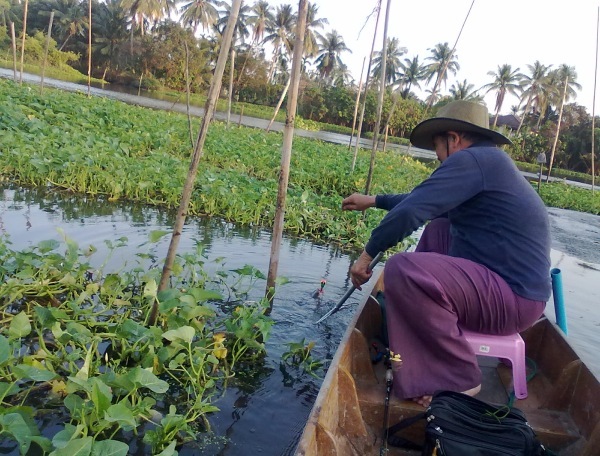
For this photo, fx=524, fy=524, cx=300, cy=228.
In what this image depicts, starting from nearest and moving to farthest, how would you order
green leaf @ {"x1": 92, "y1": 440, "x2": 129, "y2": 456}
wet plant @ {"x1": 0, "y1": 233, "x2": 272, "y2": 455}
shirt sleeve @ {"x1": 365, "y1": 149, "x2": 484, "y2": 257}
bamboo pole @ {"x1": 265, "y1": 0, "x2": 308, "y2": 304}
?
green leaf @ {"x1": 92, "y1": 440, "x2": 129, "y2": 456}
wet plant @ {"x1": 0, "y1": 233, "x2": 272, "y2": 455}
shirt sleeve @ {"x1": 365, "y1": 149, "x2": 484, "y2": 257}
bamboo pole @ {"x1": 265, "y1": 0, "x2": 308, "y2": 304}

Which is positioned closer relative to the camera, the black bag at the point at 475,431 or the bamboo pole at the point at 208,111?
the black bag at the point at 475,431

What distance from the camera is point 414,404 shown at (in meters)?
2.19

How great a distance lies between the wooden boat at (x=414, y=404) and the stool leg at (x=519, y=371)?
0.07m

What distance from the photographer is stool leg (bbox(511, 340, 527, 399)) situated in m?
2.27

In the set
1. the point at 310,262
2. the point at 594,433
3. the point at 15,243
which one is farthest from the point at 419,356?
the point at 15,243

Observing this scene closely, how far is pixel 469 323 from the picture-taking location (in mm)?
2242

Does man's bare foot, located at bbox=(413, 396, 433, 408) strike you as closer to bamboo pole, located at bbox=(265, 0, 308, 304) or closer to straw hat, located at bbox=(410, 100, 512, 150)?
straw hat, located at bbox=(410, 100, 512, 150)

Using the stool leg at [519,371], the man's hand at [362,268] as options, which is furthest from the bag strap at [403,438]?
the man's hand at [362,268]

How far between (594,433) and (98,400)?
1.76m

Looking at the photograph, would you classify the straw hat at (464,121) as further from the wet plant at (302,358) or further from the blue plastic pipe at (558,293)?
the wet plant at (302,358)

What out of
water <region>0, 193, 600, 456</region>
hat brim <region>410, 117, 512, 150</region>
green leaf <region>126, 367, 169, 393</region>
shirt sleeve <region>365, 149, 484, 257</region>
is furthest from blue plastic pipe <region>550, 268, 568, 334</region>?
green leaf <region>126, 367, 169, 393</region>

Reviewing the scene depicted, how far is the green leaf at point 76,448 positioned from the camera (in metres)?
1.45

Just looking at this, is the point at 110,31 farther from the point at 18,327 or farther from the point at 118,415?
the point at 118,415

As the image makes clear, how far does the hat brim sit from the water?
106 cm
